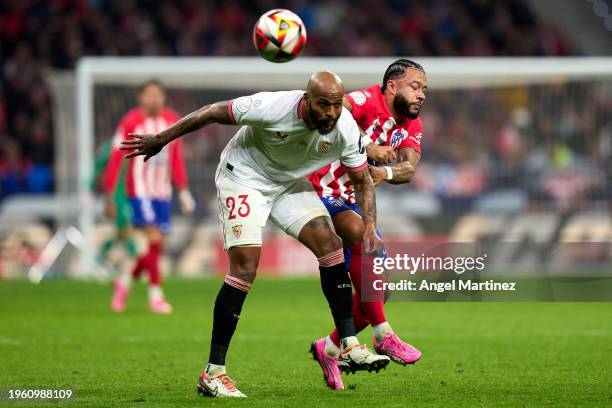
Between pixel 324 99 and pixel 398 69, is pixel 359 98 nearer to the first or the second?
pixel 398 69

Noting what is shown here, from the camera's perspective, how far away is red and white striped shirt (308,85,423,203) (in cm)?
728

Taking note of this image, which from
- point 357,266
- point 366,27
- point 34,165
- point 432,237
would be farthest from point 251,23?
point 357,266

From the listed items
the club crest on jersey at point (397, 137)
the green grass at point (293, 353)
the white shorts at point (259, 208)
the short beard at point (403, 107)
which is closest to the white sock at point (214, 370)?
the green grass at point (293, 353)

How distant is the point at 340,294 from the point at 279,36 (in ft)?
5.51

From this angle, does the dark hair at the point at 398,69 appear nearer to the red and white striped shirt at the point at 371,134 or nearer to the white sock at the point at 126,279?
the red and white striped shirt at the point at 371,134

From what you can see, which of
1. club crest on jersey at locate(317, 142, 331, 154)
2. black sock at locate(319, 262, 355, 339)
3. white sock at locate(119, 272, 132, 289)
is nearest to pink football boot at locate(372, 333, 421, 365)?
black sock at locate(319, 262, 355, 339)

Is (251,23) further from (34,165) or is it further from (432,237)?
(432,237)

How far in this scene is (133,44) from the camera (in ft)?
79.0

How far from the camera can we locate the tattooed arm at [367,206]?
660 cm

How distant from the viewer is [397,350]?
7.01 metres

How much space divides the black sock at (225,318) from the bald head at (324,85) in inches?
52.6

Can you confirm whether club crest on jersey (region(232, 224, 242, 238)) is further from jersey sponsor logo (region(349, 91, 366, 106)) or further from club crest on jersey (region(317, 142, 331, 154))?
jersey sponsor logo (region(349, 91, 366, 106))

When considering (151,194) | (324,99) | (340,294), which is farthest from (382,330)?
(151,194)

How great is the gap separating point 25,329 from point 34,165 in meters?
10.0
